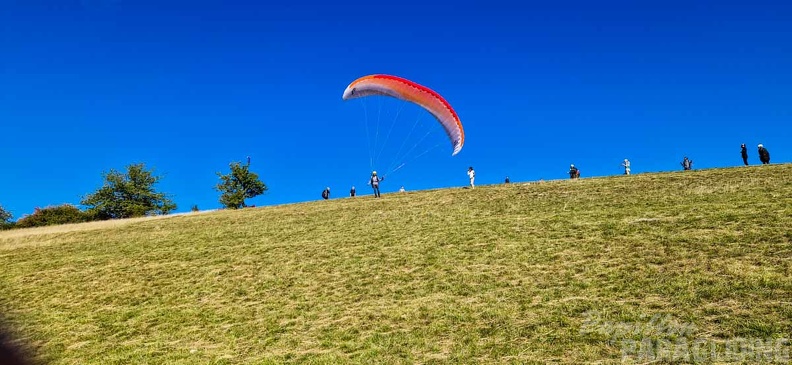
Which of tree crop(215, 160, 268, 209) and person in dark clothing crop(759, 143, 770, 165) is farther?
tree crop(215, 160, 268, 209)

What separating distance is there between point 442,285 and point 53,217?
198 ft

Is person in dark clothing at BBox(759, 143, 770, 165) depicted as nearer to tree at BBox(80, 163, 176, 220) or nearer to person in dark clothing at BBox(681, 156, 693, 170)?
person in dark clothing at BBox(681, 156, 693, 170)

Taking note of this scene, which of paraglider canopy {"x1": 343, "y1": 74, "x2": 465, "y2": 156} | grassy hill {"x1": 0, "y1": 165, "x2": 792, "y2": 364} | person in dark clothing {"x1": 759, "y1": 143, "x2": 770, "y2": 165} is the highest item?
paraglider canopy {"x1": 343, "y1": 74, "x2": 465, "y2": 156}

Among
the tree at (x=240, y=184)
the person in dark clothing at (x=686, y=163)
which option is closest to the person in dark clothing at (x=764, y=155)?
the person in dark clothing at (x=686, y=163)

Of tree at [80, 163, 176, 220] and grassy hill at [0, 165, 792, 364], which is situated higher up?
tree at [80, 163, 176, 220]

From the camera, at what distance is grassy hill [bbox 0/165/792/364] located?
34.8ft

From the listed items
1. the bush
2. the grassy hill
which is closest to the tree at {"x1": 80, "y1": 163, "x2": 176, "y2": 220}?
the bush

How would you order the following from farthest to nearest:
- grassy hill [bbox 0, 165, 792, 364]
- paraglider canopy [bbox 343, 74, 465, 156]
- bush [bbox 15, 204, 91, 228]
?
bush [bbox 15, 204, 91, 228]
paraglider canopy [bbox 343, 74, 465, 156]
grassy hill [bbox 0, 165, 792, 364]

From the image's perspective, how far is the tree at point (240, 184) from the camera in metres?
74.7

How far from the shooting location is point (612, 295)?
12.1 metres

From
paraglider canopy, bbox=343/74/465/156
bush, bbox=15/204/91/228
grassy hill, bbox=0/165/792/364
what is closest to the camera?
grassy hill, bbox=0/165/792/364

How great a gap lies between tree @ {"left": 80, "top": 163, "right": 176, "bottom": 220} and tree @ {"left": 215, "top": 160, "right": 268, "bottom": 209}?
9086 millimetres

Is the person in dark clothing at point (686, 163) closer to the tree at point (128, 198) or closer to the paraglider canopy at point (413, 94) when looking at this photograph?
the paraglider canopy at point (413, 94)

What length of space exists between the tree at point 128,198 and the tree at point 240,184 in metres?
9.09
